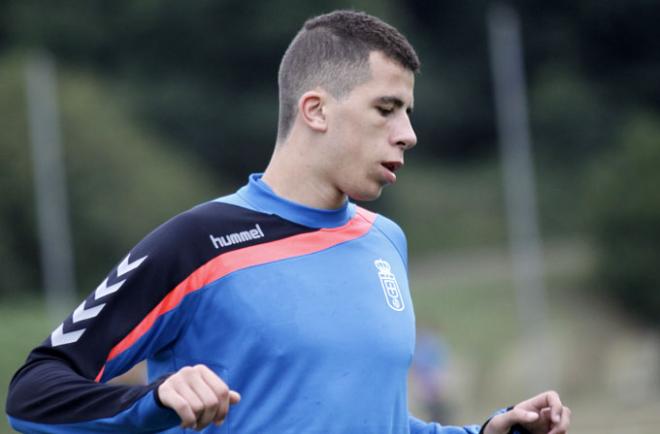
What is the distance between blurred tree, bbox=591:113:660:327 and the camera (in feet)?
101

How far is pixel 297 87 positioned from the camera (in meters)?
3.95

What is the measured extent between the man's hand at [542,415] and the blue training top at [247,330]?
1.07ft

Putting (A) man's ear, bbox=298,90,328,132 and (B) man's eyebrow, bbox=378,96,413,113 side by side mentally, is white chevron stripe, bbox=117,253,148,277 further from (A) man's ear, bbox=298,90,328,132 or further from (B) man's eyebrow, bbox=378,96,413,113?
(B) man's eyebrow, bbox=378,96,413,113

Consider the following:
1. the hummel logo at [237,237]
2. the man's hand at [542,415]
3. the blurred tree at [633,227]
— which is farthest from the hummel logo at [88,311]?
the blurred tree at [633,227]

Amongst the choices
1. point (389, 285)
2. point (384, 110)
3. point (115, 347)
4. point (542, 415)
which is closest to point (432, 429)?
point (542, 415)

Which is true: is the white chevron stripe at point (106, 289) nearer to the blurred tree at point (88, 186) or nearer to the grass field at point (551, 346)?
the grass field at point (551, 346)

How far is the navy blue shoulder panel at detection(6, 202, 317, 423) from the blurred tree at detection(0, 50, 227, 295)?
29.4 meters

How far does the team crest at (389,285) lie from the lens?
3889 millimetres

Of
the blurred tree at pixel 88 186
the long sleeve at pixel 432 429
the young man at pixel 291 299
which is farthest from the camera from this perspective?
the blurred tree at pixel 88 186

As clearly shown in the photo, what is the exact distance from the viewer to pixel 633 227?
104 ft

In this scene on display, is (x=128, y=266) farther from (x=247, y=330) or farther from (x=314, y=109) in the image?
(x=314, y=109)

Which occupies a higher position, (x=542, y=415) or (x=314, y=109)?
(x=314, y=109)

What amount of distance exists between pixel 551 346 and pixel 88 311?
25629 millimetres

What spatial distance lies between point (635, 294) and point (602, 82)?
17.3 meters
